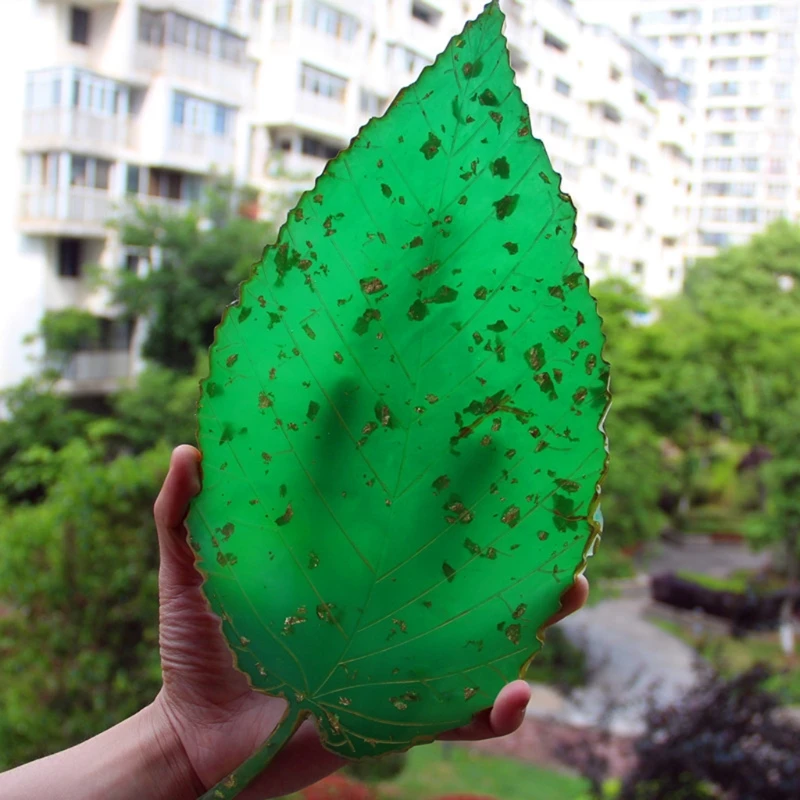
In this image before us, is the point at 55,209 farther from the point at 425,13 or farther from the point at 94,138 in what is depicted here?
the point at 425,13

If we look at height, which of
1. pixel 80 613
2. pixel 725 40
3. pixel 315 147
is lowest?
pixel 80 613

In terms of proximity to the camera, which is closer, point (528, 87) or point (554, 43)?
point (528, 87)

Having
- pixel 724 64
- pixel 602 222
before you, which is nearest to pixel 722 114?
pixel 724 64

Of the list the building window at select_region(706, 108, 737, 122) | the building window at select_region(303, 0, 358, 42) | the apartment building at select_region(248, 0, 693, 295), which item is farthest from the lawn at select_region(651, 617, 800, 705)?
the building window at select_region(706, 108, 737, 122)

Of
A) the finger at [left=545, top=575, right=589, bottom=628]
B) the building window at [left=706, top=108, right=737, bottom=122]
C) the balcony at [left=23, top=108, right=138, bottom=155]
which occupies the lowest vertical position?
the finger at [left=545, top=575, right=589, bottom=628]

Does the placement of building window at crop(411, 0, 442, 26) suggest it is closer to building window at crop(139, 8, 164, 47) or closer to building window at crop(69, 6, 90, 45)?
building window at crop(139, 8, 164, 47)

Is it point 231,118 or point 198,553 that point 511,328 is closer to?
point 198,553
